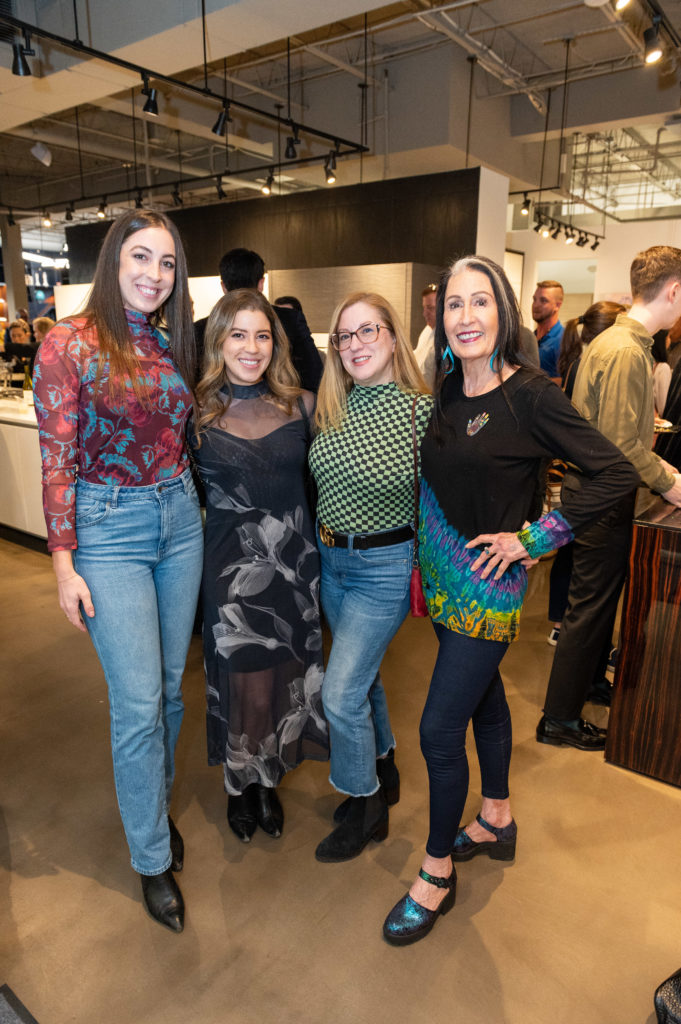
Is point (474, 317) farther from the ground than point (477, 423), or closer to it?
farther from the ground

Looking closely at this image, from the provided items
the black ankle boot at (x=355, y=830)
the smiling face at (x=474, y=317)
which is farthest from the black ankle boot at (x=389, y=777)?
the smiling face at (x=474, y=317)

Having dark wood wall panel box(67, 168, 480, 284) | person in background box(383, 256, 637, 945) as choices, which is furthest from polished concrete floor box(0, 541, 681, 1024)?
dark wood wall panel box(67, 168, 480, 284)

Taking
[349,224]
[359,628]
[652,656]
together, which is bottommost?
[652,656]

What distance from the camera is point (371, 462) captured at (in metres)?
1.72

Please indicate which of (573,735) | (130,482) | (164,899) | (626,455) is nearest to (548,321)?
(626,455)

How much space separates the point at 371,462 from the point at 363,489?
0.07m

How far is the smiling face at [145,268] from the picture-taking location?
1.61 m

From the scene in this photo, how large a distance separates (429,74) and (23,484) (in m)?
6.18

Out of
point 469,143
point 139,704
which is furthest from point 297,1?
point 139,704

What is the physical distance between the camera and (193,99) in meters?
8.39

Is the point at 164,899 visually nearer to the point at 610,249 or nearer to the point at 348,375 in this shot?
the point at 348,375

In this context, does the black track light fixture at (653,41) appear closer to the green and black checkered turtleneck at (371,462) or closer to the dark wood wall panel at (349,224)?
the dark wood wall panel at (349,224)

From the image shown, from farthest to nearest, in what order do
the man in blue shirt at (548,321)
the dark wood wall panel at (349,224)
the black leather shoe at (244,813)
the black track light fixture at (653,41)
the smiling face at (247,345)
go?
1. the dark wood wall panel at (349,224)
2. the man in blue shirt at (548,321)
3. the black track light fixture at (653,41)
4. the black leather shoe at (244,813)
5. the smiling face at (247,345)

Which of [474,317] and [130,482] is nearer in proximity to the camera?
[474,317]
